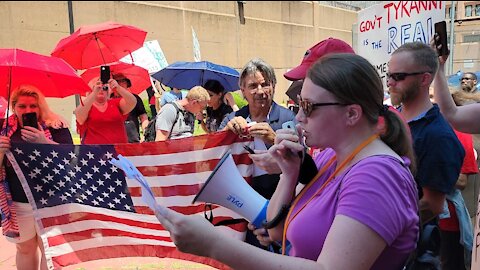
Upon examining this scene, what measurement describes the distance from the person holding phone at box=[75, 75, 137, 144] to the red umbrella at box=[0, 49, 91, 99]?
17.0 inches

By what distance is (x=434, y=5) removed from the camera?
527 cm

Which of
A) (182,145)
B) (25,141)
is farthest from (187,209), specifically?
(25,141)

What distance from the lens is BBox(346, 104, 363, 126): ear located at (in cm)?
149

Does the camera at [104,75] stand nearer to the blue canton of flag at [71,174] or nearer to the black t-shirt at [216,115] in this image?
the blue canton of flag at [71,174]

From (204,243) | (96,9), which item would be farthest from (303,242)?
(96,9)

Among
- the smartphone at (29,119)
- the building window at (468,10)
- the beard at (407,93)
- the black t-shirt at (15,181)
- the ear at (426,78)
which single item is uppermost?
the building window at (468,10)

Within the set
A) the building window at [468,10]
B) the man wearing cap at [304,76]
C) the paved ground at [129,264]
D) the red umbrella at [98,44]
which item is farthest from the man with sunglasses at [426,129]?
the building window at [468,10]

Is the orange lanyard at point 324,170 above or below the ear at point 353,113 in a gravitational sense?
below

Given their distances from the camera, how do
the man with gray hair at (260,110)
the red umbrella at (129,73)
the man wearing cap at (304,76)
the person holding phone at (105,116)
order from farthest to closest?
the red umbrella at (129,73) < the person holding phone at (105,116) < the man with gray hair at (260,110) < the man wearing cap at (304,76)

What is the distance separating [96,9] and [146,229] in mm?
17699

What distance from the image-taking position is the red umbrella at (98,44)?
5070mm

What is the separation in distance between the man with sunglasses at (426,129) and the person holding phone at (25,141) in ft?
8.93

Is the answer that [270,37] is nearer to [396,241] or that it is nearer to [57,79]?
[57,79]

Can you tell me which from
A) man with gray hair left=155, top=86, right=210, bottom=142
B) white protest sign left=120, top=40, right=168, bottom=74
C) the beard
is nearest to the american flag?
the beard
